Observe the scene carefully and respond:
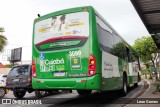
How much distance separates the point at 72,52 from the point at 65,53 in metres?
0.29

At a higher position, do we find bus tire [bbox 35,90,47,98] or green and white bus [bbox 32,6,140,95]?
green and white bus [bbox 32,6,140,95]

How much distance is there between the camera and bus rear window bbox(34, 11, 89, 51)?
8922 mm

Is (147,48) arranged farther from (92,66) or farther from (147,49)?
(92,66)

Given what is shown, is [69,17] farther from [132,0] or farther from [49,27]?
[132,0]

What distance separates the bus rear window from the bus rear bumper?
3.97 feet

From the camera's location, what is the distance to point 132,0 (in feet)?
31.3

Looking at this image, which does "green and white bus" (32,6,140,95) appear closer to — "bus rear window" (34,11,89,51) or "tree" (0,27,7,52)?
"bus rear window" (34,11,89,51)

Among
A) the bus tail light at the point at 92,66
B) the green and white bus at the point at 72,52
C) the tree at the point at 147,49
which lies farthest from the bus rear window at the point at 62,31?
the tree at the point at 147,49

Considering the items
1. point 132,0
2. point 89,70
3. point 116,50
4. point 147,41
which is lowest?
point 89,70

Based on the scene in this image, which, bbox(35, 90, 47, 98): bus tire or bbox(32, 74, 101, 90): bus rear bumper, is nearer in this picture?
bbox(32, 74, 101, 90): bus rear bumper

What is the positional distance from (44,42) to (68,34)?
3.71 ft

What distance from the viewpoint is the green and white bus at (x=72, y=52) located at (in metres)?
8.61

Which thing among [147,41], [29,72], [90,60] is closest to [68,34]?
[90,60]

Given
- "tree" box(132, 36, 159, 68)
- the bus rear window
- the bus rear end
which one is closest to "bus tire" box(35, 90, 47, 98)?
the bus rear end
